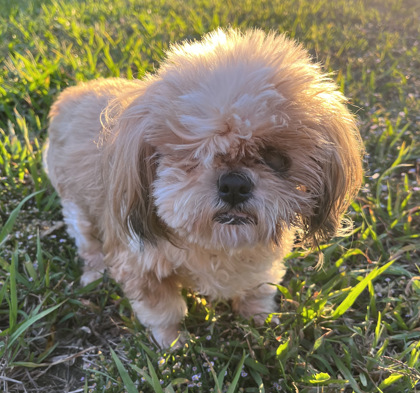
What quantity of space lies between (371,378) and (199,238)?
117cm

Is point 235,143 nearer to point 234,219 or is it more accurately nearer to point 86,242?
point 234,219

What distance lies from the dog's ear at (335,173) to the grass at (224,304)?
20.9 inches

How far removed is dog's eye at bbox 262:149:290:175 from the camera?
149 cm

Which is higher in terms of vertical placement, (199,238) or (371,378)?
(199,238)

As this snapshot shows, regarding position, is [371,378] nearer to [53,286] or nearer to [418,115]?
[53,286]

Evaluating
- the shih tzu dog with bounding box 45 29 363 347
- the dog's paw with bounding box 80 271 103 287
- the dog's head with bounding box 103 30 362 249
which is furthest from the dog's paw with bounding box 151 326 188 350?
the dog's head with bounding box 103 30 362 249

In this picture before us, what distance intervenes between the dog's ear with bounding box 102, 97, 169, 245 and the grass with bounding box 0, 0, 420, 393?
1.67 ft

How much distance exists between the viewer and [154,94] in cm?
157

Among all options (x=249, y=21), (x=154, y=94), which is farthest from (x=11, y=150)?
(x=249, y=21)

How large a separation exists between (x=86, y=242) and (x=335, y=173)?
172 cm

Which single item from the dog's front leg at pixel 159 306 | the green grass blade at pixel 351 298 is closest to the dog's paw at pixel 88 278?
the dog's front leg at pixel 159 306

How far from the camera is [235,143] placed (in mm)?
1396

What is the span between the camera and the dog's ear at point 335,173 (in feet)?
5.17

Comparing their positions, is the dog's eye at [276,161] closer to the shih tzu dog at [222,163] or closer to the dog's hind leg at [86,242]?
the shih tzu dog at [222,163]
